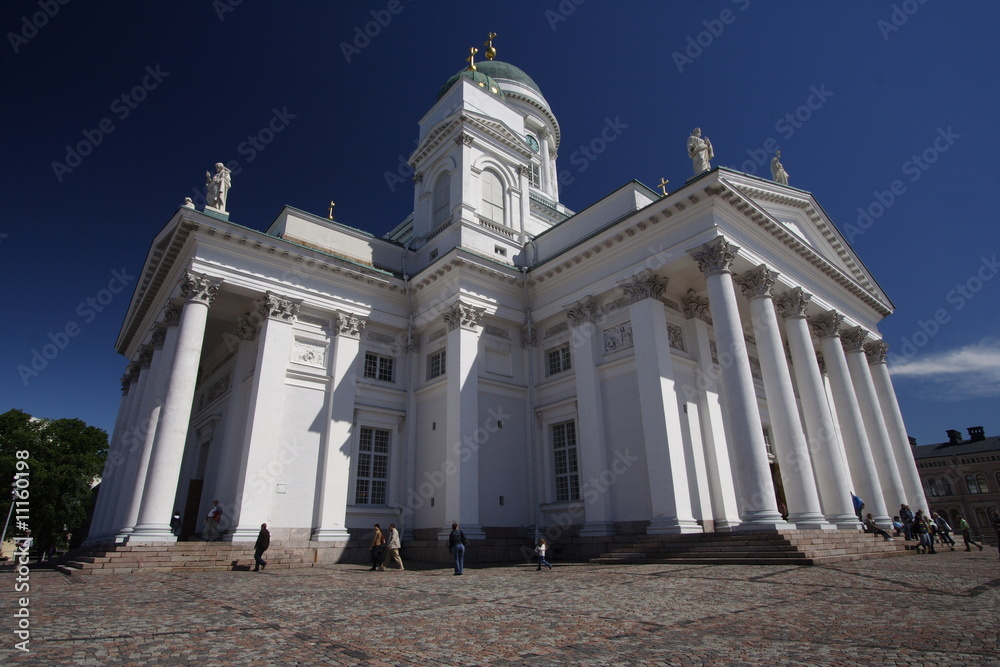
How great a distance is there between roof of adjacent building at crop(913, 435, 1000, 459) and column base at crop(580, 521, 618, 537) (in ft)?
209

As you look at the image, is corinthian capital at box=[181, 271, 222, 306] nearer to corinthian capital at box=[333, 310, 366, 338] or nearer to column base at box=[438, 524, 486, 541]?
corinthian capital at box=[333, 310, 366, 338]

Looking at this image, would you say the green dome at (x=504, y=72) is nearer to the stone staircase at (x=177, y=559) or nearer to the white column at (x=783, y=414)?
the white column at (x=783, y=414)

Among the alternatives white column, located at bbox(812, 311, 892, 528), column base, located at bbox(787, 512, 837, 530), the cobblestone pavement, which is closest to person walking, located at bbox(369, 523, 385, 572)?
the cobblestone pavement

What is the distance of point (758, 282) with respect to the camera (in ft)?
58.3

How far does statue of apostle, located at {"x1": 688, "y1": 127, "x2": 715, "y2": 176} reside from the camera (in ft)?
60.6

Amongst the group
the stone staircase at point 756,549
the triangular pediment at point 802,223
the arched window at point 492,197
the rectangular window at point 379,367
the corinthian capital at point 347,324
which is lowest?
the stone staircase at point 756,549

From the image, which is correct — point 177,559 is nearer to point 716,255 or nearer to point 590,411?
point 590,411

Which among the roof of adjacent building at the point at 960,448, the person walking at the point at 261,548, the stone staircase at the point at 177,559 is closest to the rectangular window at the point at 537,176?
the stone staircase at the point at 177,559

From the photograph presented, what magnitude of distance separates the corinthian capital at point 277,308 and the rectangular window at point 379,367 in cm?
327

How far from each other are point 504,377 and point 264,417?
334 inches

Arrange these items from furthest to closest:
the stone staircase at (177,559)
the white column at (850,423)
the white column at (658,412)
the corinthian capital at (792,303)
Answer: the white column at (850,423)
the corinthian capital at (792,303)
the white column at (658,412)
the stone staircase at (177,559)

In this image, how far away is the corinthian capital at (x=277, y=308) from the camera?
61.0 ft

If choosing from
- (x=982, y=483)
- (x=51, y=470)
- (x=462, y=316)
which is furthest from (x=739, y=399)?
(x=982, y=483)

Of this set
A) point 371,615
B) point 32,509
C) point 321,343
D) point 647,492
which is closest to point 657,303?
point 647,492
